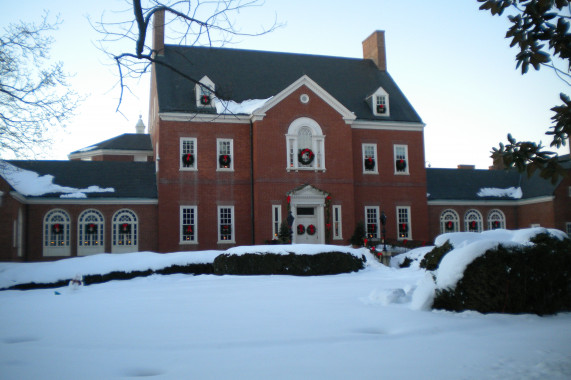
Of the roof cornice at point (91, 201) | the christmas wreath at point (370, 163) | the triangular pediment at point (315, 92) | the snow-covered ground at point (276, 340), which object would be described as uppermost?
the triangular pediment at point (315, 92)

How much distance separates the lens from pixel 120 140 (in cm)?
4250

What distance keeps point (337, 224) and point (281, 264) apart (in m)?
12.7

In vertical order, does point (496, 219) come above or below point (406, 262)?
above

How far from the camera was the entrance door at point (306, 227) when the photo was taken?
2859cm

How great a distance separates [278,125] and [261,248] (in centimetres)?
1258

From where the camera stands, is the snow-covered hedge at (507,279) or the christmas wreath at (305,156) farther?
the christmas wreath at (305,156)

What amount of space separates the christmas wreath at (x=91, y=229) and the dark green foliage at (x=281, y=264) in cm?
1264

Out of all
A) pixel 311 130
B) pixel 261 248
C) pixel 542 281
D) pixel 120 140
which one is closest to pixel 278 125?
pixel 311 130

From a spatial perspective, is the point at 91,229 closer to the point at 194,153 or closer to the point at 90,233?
the point at 90,233

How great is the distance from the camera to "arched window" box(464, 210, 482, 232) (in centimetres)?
3462

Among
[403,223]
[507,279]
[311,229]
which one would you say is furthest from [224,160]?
[507,279]

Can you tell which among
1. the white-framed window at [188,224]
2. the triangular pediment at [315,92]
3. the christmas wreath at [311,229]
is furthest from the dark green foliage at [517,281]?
the triangular pediment at [315,92]

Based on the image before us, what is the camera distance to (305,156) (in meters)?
28.8

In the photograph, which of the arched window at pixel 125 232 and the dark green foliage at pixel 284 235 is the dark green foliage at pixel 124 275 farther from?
the arched window at pixel 125 232
